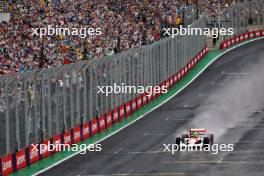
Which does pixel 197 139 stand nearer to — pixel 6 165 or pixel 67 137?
pixel 67 137

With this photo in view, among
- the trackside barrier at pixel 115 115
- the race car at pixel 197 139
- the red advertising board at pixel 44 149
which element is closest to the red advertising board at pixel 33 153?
the red advertising board at pixel 44 149

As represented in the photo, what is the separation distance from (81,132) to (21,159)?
897 cm

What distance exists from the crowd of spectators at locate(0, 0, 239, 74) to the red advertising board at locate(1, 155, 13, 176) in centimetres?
1221

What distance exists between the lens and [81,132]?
48.5m

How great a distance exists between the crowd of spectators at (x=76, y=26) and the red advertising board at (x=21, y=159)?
10.5 metres

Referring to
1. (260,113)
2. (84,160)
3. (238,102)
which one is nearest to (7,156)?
(84,160)

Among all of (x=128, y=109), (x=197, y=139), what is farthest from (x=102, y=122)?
(x=197, y=139)

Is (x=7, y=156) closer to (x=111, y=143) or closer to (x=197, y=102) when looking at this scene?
(x=111, y=143)

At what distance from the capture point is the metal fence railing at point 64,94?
3819 centimetres

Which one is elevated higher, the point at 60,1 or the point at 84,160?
the point at 60,1

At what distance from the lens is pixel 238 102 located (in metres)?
63.7

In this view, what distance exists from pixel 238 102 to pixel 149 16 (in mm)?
22459

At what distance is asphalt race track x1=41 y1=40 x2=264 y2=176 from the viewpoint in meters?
38.5

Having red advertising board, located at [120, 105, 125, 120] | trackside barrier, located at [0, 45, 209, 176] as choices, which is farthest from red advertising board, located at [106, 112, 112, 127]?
red advertising board, located at [120, 105, 125, 120]
